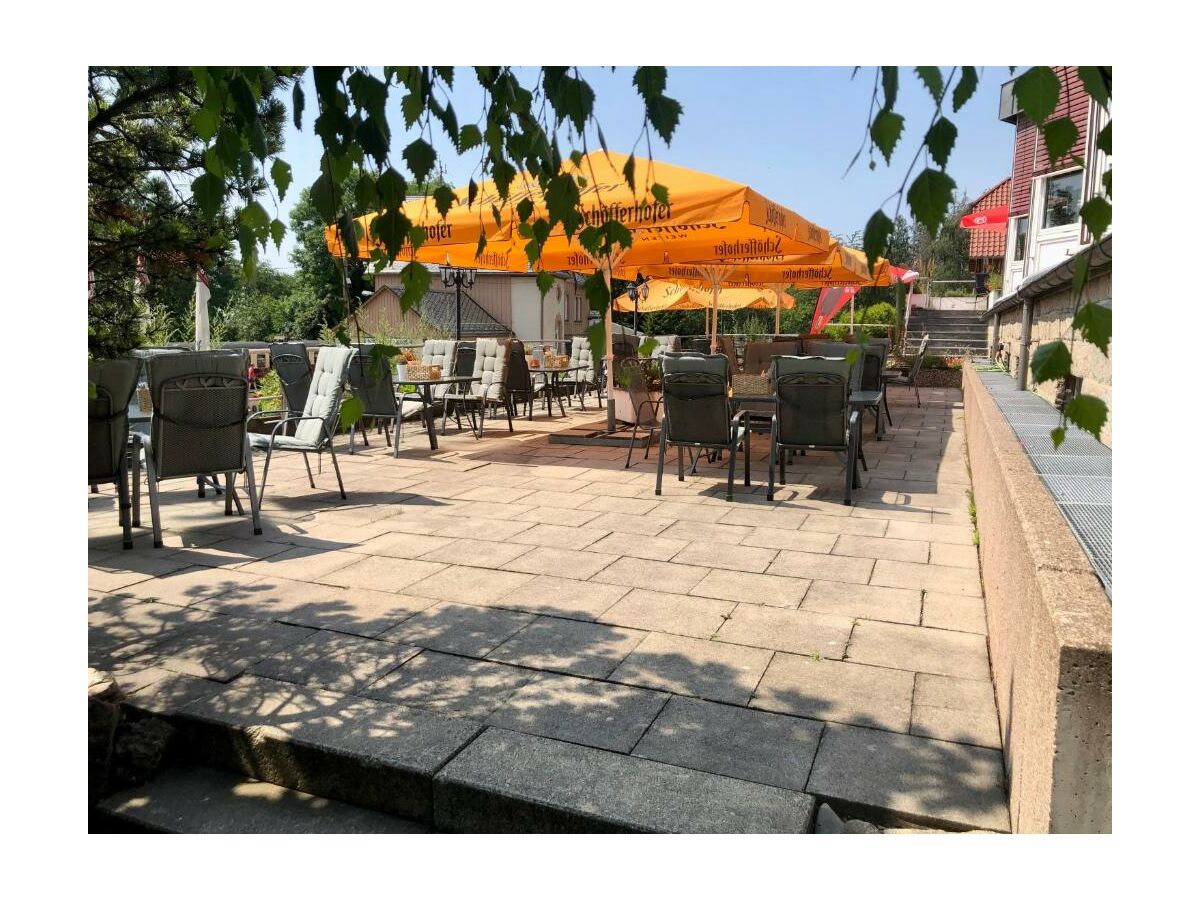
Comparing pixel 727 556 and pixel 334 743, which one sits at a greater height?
pixel 727 556

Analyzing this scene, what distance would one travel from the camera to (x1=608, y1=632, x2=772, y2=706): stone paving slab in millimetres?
2740

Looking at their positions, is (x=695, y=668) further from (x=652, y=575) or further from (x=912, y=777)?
(x=652, y=575)

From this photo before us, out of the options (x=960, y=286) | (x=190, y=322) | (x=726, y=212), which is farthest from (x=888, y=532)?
(x=960, y=286)

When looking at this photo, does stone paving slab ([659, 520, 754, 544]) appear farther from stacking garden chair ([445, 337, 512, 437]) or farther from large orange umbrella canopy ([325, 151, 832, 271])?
stacking garden chair ([445, 337, 512, 437])

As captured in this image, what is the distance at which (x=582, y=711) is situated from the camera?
8.45 ft

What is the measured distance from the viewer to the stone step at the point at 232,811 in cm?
220

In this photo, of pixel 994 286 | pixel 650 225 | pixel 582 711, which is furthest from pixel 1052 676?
pixel 994 286

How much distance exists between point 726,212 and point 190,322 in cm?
781

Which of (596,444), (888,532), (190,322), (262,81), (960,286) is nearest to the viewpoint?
(262,81)

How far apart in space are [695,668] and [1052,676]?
5.13 ft

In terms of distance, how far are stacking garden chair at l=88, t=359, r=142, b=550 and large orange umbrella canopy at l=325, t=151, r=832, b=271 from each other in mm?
1194

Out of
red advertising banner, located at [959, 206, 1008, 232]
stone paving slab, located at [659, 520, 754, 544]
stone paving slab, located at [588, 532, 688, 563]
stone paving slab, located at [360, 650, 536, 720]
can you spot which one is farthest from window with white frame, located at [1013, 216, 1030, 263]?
stone paving slab, located at [360, 650, 536, 720]
